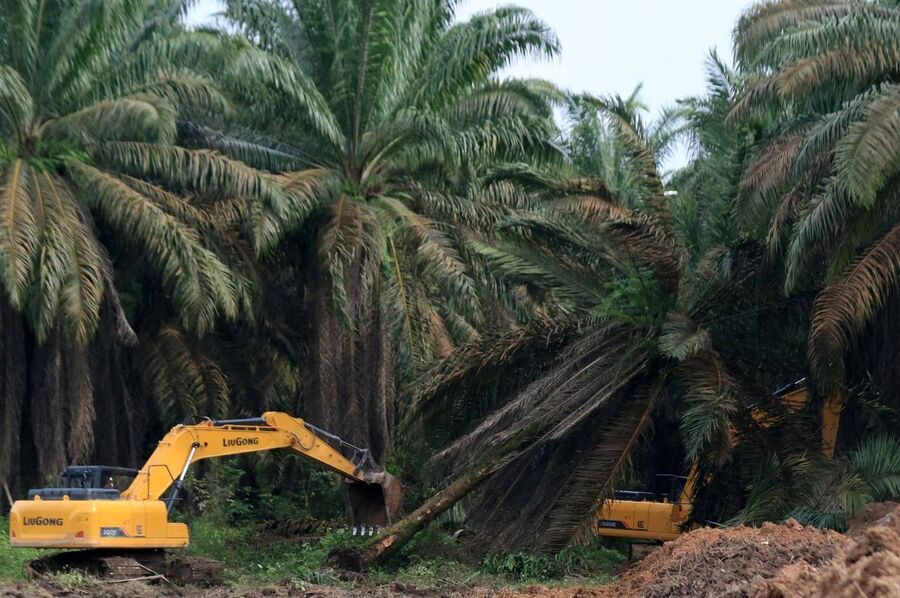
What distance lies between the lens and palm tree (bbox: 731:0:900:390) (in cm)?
1728

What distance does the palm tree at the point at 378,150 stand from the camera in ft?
81.5

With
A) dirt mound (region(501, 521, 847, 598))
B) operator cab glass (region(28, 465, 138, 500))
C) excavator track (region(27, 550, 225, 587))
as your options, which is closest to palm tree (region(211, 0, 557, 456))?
excavator track (region(27, 550, 225, 587))

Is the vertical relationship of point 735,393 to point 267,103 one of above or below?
below

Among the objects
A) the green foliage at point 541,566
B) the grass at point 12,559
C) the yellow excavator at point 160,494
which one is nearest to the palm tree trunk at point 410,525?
the green foliage at point 541,566

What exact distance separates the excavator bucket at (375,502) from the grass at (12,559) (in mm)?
4900

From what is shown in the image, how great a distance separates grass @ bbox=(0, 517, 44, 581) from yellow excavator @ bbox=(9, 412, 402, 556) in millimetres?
788

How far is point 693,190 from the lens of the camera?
2486 cm

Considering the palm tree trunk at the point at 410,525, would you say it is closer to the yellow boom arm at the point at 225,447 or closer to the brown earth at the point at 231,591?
the yellow boom arm at the point at 225,447

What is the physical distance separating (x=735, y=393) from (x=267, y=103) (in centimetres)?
1016

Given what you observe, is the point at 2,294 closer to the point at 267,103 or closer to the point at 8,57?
the point at 8,57

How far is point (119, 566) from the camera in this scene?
18.1 metres

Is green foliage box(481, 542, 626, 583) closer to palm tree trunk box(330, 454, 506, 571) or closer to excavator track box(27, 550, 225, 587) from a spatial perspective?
palm tree trunk box(330, 454, 506, 571)

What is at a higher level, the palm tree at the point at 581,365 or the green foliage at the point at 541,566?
the palm tree at the point at 581,365

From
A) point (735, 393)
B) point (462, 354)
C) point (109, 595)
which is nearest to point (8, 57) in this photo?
point (462, 354)
